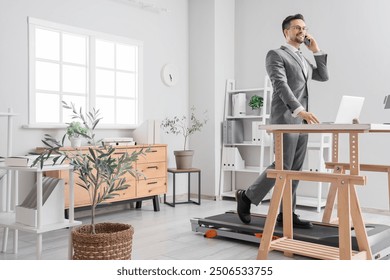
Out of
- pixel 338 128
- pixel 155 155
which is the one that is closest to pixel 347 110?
pixel 338 128

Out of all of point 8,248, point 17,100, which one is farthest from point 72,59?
point 8,248

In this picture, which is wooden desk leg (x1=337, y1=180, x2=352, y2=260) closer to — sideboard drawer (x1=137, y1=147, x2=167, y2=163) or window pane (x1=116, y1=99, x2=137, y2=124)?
sideboard drawer (x1=137, y1=147, x2=167, y2=163)

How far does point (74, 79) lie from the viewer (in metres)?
4.48

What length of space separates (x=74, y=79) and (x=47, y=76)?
0.30 metres

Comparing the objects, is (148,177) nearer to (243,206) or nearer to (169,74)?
(169,74)

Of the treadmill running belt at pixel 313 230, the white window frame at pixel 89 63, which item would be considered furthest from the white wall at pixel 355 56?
the white window frame at pixel 89 63

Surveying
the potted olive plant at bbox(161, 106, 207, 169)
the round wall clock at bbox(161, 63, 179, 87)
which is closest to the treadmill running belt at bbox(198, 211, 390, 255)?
the potted olive plant at bbox(161, 106, 207, 169)

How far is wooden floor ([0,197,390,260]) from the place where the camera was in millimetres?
3059

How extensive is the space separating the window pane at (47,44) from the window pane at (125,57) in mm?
761

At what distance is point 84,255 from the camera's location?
2338 mm

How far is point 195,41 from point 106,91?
1.49 meters

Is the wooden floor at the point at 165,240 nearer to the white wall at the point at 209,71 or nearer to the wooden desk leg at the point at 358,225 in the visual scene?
the wooden desk leg at the point at 358,225

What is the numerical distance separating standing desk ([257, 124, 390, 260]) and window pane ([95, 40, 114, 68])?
260 centimetres

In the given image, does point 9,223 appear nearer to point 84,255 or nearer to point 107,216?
point 84,255
